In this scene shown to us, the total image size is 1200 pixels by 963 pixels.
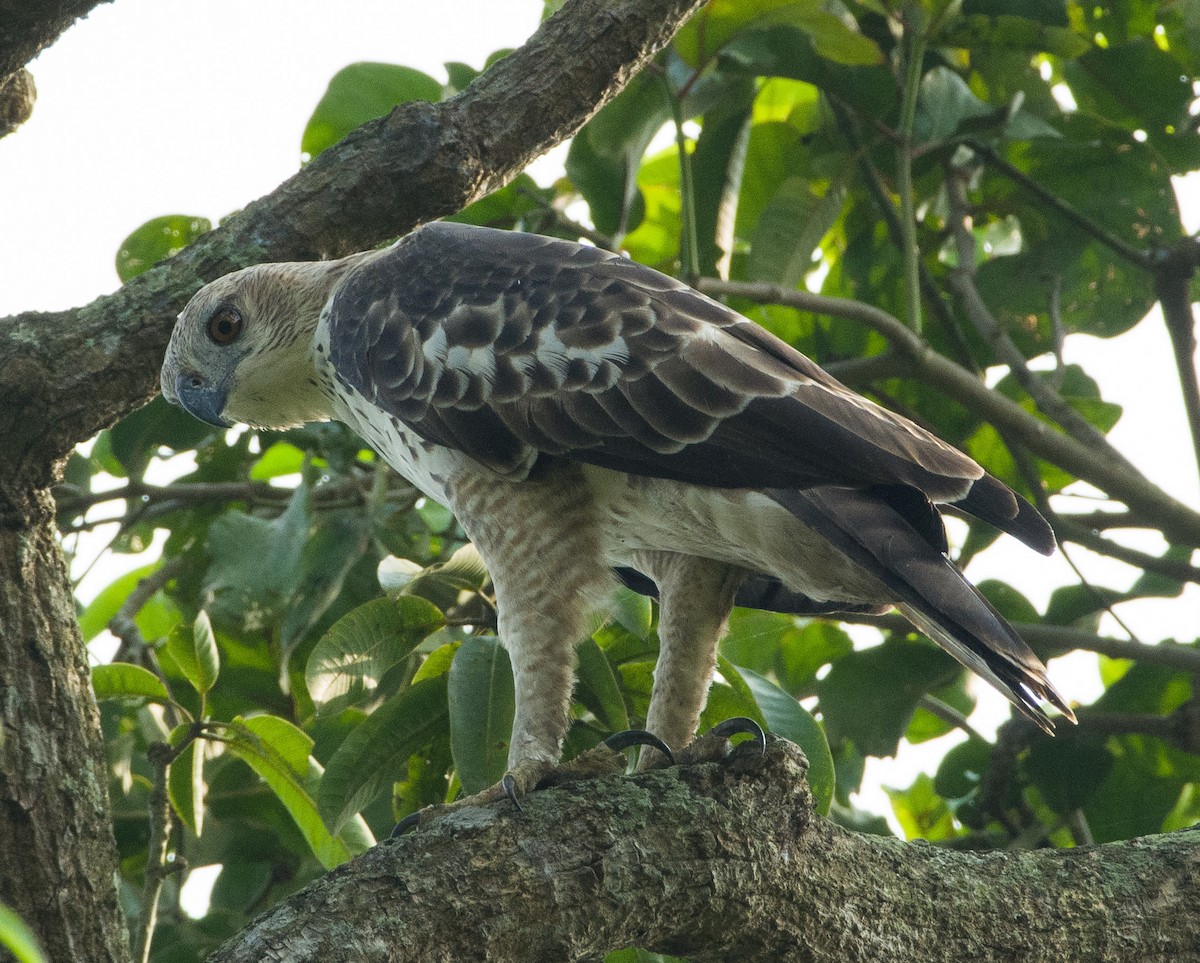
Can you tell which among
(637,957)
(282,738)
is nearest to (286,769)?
(282,738)

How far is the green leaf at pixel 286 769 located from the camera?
3.10 metres

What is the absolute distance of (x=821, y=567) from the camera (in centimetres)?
302

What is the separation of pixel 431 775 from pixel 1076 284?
327 centimetres

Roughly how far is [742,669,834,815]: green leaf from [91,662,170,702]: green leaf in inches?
61.0

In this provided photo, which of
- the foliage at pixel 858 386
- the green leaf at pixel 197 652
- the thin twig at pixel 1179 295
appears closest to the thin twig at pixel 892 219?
the foliage at pixel 858 386

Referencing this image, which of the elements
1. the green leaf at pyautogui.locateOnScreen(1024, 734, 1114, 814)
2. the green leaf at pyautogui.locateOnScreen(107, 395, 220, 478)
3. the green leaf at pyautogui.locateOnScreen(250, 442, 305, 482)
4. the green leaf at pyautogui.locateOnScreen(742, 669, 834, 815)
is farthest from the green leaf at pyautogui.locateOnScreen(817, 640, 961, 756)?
the green leaf at pyautogui.locateOnScreen(250, 442, 305, 482)

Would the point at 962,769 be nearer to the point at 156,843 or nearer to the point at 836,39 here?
the point at 836,39

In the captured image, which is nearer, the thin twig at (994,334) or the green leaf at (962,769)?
the thin twig at (994,334)

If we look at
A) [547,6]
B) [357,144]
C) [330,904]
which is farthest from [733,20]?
[330,904]

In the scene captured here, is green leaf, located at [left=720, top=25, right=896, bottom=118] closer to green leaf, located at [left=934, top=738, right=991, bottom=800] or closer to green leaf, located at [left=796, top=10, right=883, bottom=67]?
green leaf, located at [left=796, top=10, right=883, bottom=67]

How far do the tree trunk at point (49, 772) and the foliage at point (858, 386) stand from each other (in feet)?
1.27

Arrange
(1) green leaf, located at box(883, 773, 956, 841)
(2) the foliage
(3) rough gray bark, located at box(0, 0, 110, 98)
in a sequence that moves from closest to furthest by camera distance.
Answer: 1. (3) rough gray bark, located at box(0, 0, 110, 98)
2. (2) the foliage
3. (1) green leaf, located at box(883, 773, 956, 841)

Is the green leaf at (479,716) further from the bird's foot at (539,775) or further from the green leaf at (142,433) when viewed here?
the green leaf at (142,433)

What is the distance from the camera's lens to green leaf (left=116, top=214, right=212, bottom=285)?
4.47m
